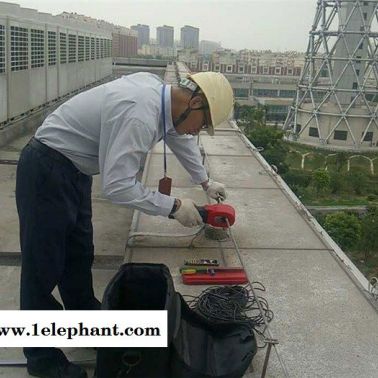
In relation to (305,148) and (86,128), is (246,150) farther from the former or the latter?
(305,148)

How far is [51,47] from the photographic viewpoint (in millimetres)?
10188

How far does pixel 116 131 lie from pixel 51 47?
29.8ft

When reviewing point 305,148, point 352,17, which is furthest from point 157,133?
point 352,17

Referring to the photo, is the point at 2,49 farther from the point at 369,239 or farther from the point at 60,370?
the point at 369,239

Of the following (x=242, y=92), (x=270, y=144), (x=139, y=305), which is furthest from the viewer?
(x=242, y=92)

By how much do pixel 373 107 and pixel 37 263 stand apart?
36.9 meters

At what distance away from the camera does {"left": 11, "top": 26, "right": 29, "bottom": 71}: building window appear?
24.8ft

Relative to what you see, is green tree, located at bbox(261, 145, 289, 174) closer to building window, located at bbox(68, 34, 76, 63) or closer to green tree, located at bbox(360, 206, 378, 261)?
green tree, located at bbox(360, 206, 378, 261)

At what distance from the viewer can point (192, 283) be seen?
278 centimetres

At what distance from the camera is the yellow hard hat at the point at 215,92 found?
7.01 ft

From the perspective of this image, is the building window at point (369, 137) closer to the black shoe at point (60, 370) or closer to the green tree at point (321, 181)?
the green tree at point (321, 181)

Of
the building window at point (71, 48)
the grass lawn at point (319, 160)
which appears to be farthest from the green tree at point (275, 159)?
the building window at point (71, 48)

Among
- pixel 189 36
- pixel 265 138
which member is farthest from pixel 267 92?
pixel 189 36

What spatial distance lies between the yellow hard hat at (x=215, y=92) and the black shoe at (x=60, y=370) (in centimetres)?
127
